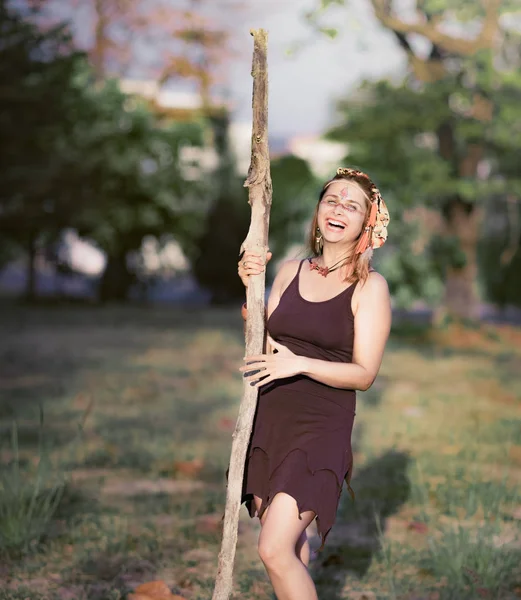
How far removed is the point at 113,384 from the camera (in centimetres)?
1125

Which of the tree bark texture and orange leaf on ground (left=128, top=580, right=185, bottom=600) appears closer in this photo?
orange leaf on ground (left=128, top=580, right=185, bottom=600)

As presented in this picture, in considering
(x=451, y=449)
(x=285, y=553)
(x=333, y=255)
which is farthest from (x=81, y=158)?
(x=285, y=553)

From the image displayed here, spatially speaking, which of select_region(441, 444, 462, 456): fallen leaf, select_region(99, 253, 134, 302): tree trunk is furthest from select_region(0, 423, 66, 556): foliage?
select_region(99, 253, 134, 302): tree trunk

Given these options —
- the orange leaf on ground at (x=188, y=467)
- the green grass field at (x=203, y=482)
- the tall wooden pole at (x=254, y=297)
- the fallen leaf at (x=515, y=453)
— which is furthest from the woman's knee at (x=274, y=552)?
the fallen leaf at (x=515, y=453)

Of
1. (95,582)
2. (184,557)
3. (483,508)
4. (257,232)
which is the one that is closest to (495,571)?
(483,508)

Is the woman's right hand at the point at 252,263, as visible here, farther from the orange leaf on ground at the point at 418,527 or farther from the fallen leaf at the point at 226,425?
the fallen leaf at the point at 226,425

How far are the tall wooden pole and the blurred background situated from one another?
66cm

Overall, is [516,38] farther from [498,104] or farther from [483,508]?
[483,508]

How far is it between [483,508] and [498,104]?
11.6m

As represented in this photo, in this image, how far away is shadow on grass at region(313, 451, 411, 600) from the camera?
4824mm

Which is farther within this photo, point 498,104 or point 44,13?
point 498,104

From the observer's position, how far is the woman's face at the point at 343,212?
11.5 ft

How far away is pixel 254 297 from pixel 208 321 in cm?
1873

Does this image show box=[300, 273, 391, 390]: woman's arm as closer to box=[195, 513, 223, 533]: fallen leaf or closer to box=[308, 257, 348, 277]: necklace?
box=[308, 257, 348, 277]: necklace
